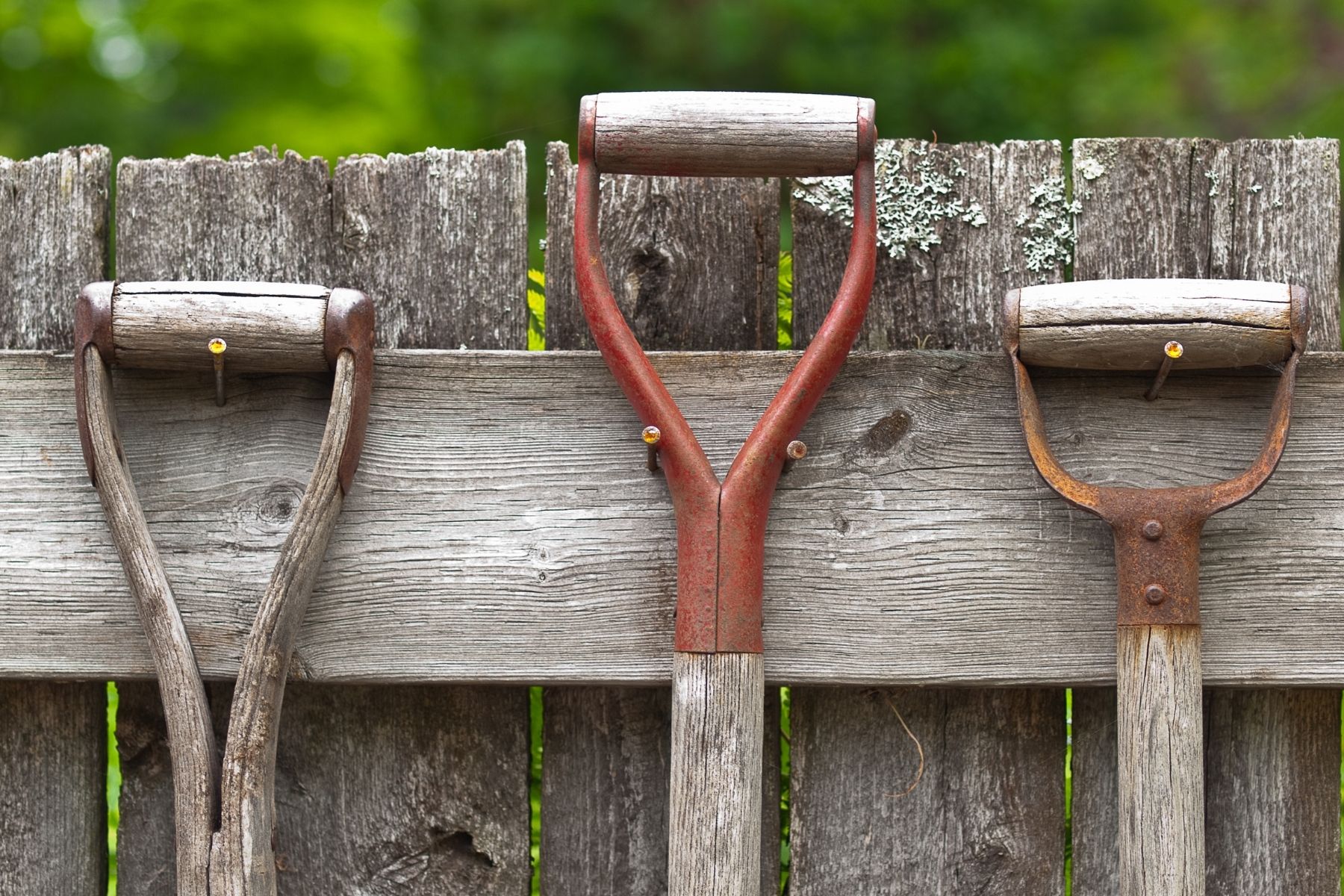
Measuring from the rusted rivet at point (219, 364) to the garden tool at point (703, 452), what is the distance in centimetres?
43

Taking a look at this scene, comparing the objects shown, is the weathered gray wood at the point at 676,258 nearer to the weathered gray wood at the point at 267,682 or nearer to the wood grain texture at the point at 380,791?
the weathered gray wood at the point at 267,682

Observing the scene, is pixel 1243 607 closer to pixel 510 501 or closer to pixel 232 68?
pixel 510 501

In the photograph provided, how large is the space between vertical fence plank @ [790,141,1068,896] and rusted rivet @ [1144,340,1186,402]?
201 millimetres

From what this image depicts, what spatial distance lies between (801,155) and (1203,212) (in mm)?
568

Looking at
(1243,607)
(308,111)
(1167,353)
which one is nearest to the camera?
(1167,353)

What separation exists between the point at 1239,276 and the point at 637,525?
84 cm

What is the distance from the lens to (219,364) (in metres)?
1.51

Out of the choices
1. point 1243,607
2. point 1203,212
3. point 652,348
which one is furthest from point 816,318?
point 1243,607

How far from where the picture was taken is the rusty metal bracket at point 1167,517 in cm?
147

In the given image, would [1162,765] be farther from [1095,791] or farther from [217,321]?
[217,321]

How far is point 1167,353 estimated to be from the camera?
1474mm

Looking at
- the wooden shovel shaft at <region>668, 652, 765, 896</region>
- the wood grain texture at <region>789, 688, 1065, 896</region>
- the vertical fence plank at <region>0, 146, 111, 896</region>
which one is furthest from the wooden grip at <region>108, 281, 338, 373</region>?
the wood grain texture at <region>789, 688, 1065, 896</region>

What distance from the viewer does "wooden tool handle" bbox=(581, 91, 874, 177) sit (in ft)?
4.84

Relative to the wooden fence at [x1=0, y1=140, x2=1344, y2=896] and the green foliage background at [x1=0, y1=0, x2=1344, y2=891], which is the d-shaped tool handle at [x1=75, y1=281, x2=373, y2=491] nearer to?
the wooden fence at [x1=0, y1=140, x2=1344, y2=896]
